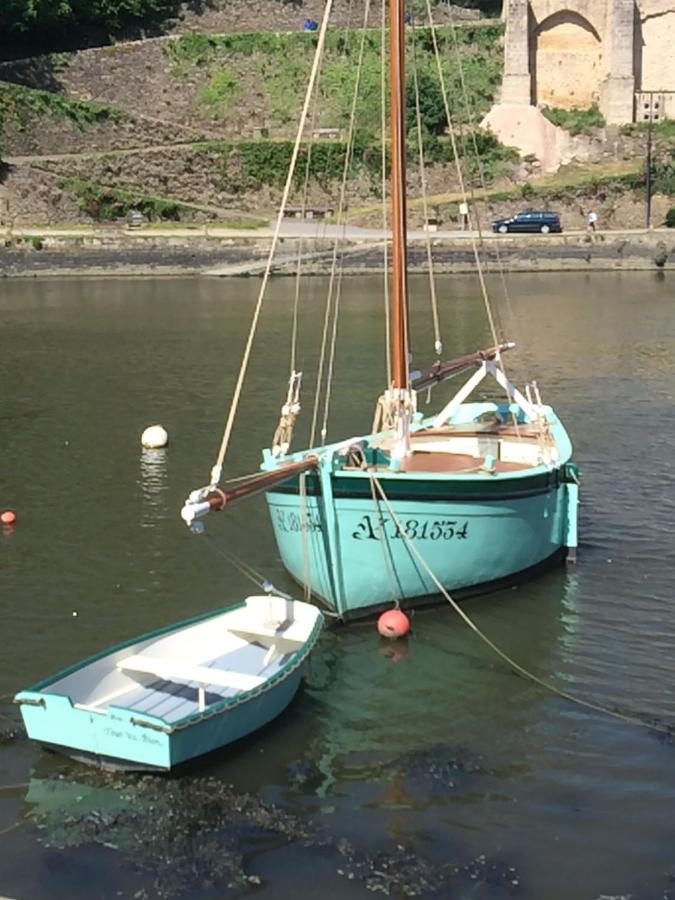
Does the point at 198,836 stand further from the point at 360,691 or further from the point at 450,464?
the point at 450,464

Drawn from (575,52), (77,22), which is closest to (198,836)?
(575,52)

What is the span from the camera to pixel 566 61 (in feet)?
233

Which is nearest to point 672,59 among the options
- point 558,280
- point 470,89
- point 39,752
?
point 470,89

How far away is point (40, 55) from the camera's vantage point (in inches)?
2901

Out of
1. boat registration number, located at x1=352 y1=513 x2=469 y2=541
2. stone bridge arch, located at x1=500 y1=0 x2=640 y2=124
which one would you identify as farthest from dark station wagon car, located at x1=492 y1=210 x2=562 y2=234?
boat registration number, located at x1=352 y1=513 x2=469 y2=541

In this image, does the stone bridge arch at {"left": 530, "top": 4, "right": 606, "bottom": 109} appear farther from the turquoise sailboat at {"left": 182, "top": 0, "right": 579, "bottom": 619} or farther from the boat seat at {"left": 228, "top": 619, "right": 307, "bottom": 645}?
the boat seat at {"left": 228, "top": 619, "right": 307, "bottom": 645}

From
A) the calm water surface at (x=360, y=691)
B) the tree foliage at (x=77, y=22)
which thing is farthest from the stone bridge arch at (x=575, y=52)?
the calm water surface at (x=360, y=691)

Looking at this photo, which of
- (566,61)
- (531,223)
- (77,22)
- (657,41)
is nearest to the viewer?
(531,223)

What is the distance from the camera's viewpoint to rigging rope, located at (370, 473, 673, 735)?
38.9ft

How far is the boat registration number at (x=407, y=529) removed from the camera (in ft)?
43.3

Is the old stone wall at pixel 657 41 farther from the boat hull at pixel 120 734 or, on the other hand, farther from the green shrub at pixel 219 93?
the boat hull at pixel 120 734

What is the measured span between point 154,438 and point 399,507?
10780 millimetres

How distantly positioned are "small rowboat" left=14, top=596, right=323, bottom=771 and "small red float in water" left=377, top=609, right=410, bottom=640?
1.19 meters

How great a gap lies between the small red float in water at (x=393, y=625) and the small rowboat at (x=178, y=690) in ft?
3.90
